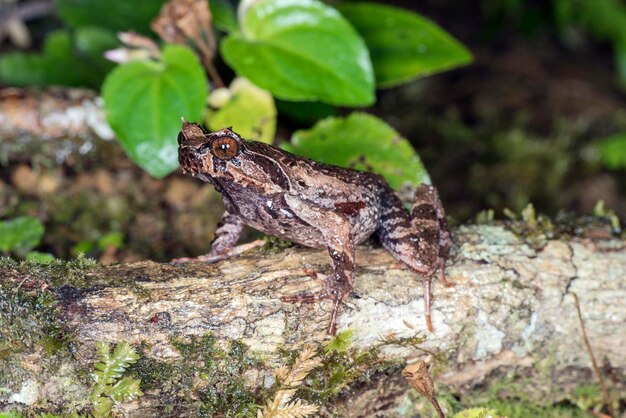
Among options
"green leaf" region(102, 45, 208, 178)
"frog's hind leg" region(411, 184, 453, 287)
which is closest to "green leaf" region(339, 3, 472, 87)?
"frog's hind leg" region(411, 184, 453, 287)

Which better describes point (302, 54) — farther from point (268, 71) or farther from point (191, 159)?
point (191, 159)

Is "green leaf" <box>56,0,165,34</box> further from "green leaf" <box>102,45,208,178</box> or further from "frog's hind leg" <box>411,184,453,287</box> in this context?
"frog's hind leg" <box>411,184,453,287</box>

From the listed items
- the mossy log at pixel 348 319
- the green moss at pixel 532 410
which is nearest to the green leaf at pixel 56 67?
the mossy log at pixel 348 319

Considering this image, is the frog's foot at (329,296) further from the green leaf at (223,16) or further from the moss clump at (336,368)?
the green leaf at (223,16)

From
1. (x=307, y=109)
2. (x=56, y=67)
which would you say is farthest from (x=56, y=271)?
(x=56, y=67)

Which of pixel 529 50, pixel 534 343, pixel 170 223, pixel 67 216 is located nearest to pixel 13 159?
pixel 67 216
